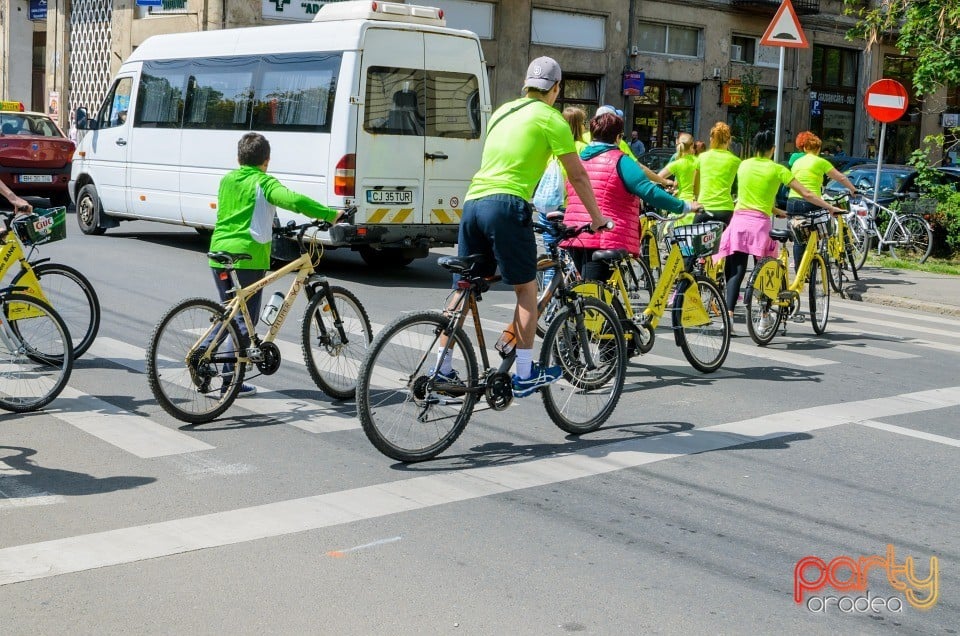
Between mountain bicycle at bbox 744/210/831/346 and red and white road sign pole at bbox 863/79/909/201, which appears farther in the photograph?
red and white road sign pole at bbox 863/79/909/201

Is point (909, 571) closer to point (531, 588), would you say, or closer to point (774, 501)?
point (774, 501)

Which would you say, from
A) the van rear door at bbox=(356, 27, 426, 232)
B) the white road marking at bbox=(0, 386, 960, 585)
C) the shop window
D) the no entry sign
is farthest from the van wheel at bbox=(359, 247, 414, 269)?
the shop window

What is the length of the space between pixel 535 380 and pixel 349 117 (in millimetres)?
7262

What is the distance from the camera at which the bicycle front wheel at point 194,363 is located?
6.59m

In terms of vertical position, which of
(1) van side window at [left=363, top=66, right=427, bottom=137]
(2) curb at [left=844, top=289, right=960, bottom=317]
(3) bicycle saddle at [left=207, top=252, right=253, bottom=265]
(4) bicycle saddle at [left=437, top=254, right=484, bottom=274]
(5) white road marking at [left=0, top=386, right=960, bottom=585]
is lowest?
(5) white road marking at [left=0, top=386, right=960, bottom=585]

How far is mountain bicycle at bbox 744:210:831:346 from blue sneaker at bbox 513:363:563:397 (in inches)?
156

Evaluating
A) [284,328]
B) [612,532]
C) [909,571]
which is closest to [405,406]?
[612,532]

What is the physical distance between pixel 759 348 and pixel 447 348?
4.82 metres

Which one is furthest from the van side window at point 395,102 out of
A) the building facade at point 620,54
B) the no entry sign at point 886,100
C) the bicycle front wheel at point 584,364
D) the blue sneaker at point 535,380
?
the building facade at point 620,54

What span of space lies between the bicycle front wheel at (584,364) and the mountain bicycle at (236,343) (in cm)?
147

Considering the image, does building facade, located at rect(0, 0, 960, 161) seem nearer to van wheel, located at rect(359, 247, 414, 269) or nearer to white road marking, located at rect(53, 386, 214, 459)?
van wheel, located at rect(359, 247, 414, 269)

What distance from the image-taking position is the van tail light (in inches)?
512

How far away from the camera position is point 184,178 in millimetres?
15477

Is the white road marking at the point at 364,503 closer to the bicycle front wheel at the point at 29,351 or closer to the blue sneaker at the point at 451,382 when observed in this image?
the blue sneaker at the point at 451,382
